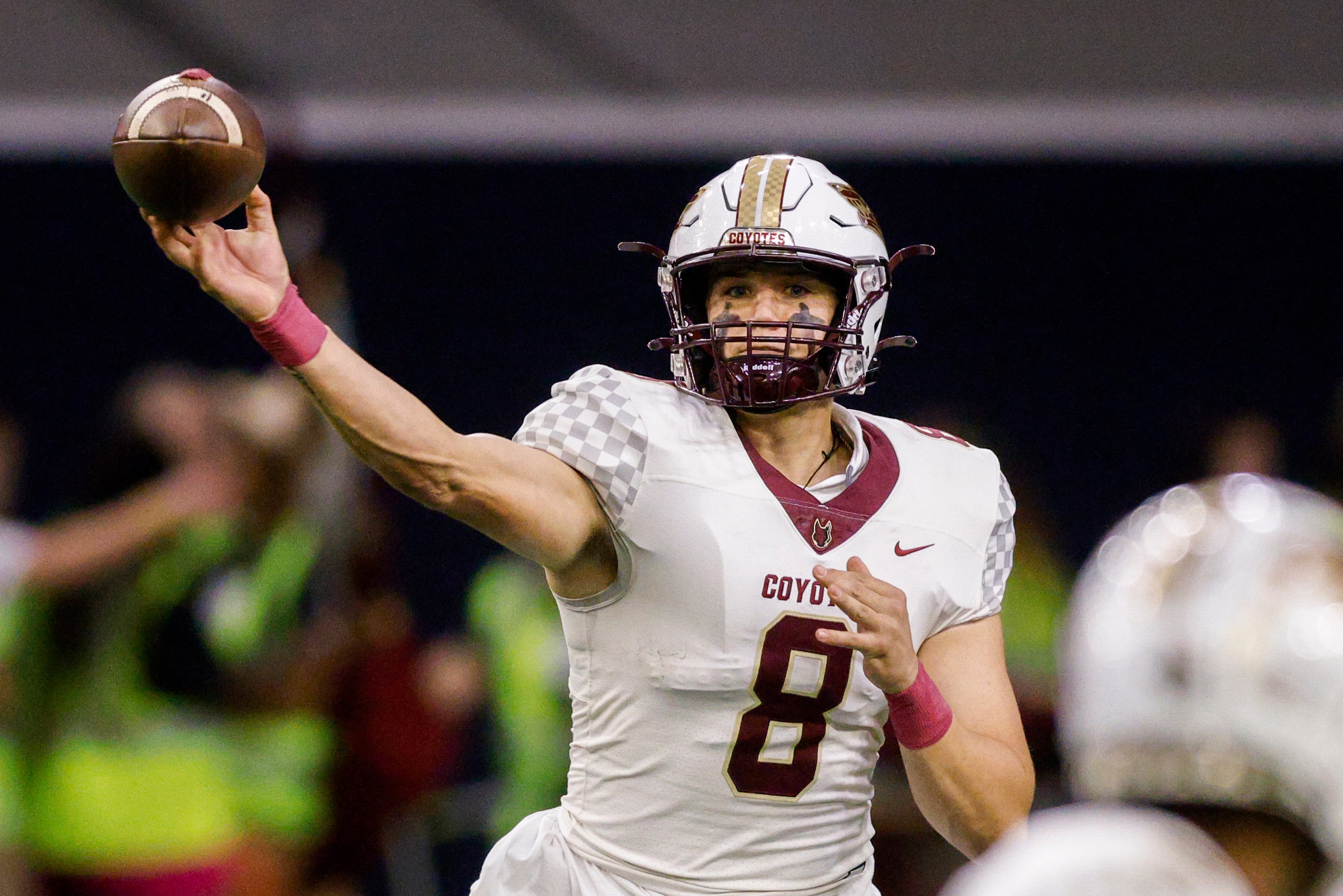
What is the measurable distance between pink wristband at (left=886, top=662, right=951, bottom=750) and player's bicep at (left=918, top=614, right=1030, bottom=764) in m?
0.14

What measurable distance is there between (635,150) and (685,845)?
15.6 feet

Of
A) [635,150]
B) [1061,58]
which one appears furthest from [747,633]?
[1061,58]

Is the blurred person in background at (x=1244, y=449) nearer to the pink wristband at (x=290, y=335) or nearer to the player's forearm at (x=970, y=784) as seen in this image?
the player's forearm at (x=970, y=784)

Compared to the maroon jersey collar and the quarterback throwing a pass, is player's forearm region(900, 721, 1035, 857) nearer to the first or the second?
the quarterback throwing a pass

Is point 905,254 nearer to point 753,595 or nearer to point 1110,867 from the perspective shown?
point 753,595

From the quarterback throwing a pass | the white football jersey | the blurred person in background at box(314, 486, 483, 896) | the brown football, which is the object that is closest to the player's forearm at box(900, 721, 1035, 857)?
the quarterback throwing a pass

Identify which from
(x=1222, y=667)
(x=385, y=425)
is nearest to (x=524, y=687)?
(x=385, y=425)

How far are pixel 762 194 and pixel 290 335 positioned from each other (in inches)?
34.6

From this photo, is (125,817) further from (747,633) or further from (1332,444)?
(1332,444)

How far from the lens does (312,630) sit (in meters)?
5.91

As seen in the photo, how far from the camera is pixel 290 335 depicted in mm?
2225

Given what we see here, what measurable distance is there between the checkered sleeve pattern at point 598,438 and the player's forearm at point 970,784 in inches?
22.1

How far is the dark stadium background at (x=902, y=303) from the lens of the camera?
6.90 metres

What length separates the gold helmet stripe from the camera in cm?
277
